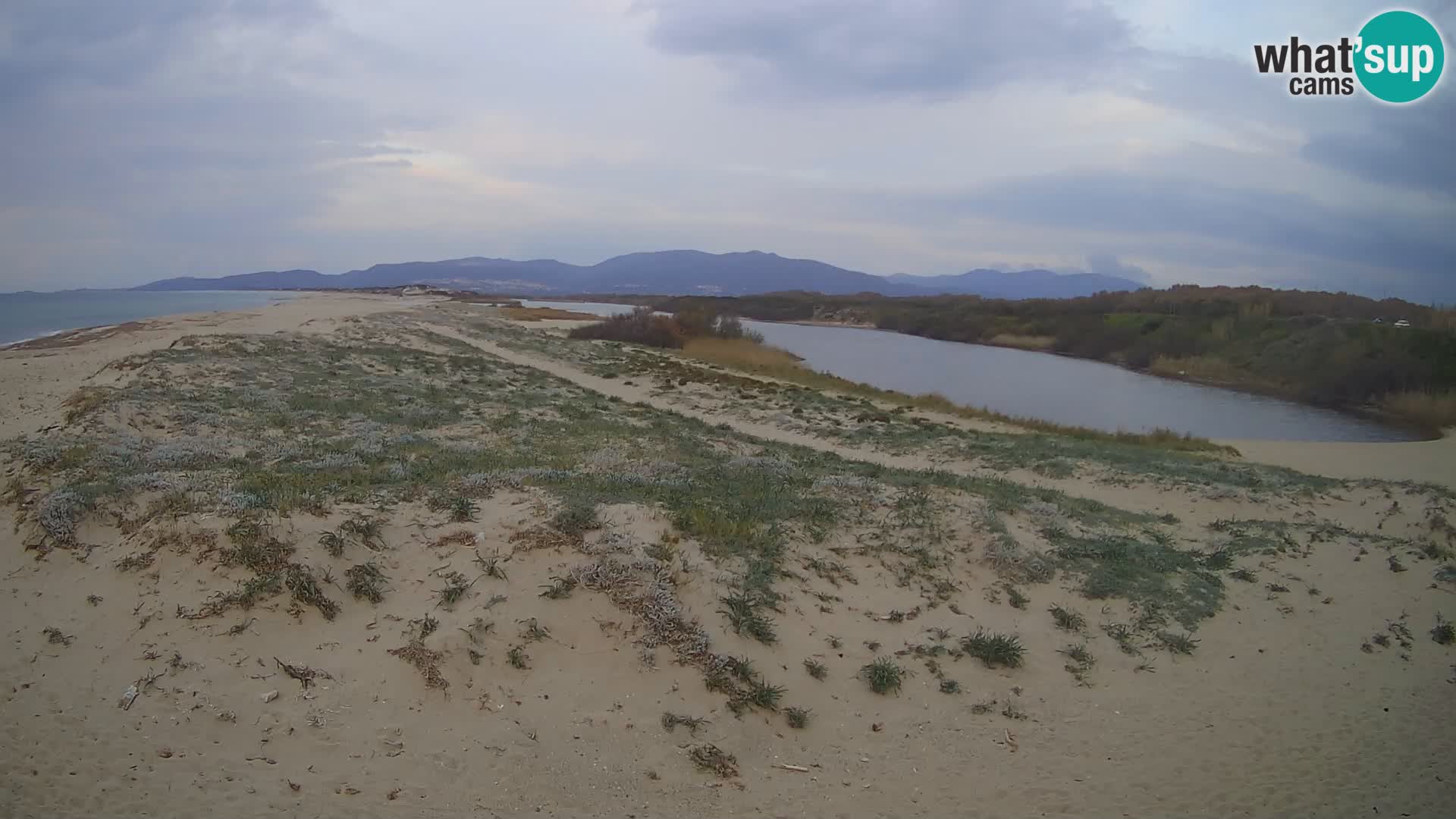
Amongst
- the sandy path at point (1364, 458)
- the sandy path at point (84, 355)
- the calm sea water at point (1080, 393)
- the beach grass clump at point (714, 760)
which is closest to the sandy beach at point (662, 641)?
the beach grass clump at point (714, 760)

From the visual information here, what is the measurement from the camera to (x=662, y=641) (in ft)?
17.4

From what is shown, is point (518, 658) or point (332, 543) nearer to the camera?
point (518, 658)

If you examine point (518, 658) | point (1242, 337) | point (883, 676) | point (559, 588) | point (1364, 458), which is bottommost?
point (1364, 458)

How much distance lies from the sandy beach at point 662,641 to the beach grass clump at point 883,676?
3cm

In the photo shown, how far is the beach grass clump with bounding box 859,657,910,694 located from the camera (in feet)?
17.6

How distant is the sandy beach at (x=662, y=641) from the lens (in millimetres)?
4258

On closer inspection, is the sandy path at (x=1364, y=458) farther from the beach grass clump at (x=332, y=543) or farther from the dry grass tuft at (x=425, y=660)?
the beach grass clump at (x=332, y=543)

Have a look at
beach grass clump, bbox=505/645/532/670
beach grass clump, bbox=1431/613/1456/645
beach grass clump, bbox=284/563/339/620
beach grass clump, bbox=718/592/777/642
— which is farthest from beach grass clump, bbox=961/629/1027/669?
→ beach grass clump, bbox=284/563/339/620

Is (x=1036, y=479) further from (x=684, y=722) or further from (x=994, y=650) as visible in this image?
(x=684, y=722)

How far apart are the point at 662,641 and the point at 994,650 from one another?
8.92ft

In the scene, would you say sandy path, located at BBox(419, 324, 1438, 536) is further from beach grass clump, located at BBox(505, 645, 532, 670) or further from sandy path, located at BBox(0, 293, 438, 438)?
sandy path, located at BBox(0, 293, 438, 438)

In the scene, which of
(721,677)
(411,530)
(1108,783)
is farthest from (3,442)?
(1108,783)

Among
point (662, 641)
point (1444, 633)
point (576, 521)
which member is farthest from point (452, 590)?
point (1444, 633)

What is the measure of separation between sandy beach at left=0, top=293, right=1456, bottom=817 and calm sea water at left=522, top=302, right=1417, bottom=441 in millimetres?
18451
